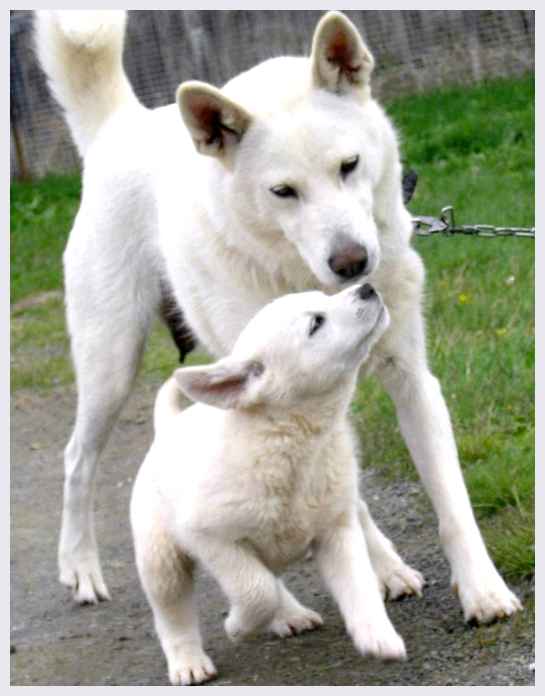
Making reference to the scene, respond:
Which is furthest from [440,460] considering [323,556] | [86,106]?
[86,106]

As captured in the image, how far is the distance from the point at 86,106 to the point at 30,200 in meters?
8.21

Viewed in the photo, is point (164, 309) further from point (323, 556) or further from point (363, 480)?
point (323, 556)

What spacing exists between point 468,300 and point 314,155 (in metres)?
3.78

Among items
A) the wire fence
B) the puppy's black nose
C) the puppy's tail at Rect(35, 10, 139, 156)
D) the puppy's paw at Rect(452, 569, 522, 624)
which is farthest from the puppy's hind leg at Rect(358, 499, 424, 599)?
the wire fence

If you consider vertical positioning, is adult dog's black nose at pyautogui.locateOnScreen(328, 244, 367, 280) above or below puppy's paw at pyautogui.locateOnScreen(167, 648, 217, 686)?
above

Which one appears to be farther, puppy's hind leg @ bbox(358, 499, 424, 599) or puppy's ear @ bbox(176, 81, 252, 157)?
puppy's hind leg @ bbox(358, 499, 424, 599)

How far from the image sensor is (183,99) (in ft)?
14.4

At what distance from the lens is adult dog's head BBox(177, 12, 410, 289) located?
4227 mm

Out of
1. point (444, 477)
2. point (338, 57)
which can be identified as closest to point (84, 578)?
point (444, 477)

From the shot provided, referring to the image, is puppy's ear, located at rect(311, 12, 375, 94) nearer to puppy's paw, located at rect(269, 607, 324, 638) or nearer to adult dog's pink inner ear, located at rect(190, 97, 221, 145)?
adult dog's pink inner ear, located at rect(190, 97, 221, 145)

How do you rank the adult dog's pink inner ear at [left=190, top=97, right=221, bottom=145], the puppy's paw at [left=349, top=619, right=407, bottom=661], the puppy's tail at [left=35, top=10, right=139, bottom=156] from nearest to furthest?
1. the puppy's paw at [left=349, top=619, right=407, bottom=661]
2. the adult dog's pink inner ear at [left=190, top=97, right=221, bottom=145]
3. the puppy's tail at [left=35, top=10, right=139, bottom=156]

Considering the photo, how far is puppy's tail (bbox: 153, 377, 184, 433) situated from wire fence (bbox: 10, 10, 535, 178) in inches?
370

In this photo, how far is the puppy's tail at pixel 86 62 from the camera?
5.79 metres

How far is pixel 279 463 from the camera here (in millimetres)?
4012
